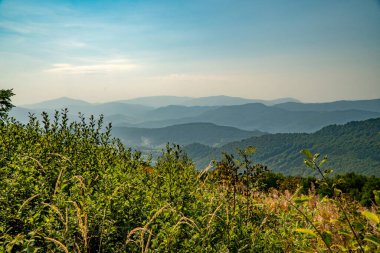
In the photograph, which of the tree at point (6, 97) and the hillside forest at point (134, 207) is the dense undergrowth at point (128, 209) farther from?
the tree at point (6, 97)

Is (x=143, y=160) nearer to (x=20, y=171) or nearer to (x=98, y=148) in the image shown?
(x=98, y=148)

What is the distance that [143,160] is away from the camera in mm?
6797

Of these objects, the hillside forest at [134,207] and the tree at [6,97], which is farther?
the tree at [6,97]

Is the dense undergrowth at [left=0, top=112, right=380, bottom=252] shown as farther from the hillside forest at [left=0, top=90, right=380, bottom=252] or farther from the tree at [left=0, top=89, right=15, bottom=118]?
the tree at [left=0, top=89, right=15, bottom=118]

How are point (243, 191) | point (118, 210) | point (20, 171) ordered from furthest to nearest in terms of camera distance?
point (243, 191)
point (20, 171)
point (118, 210)

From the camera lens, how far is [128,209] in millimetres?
4145

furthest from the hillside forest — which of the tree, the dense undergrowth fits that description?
the tree

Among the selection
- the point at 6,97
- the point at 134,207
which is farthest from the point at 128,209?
the point at 6,97

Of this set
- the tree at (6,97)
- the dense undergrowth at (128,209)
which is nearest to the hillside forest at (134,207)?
the dense undergrowth at (128,209)

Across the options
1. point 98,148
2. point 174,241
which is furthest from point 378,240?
point 98,148

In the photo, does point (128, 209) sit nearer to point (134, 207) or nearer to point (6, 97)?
point (134, 207)

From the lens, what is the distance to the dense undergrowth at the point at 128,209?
3.13 m

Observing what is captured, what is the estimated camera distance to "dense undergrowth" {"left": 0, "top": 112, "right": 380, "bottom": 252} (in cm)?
313

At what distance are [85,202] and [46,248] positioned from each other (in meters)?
0.64
